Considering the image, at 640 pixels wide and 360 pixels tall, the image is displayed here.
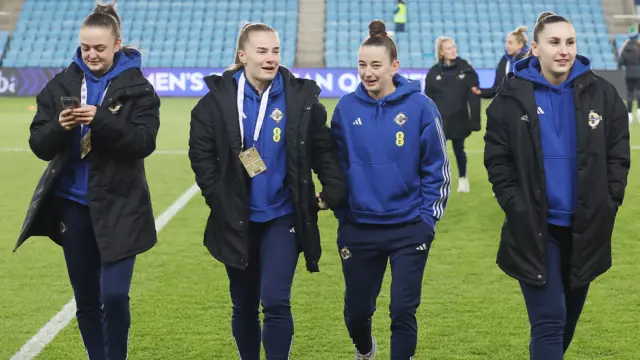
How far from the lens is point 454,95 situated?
1155cm

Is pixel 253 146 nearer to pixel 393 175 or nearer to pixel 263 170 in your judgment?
pixel 263 170

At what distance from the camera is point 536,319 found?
433cm

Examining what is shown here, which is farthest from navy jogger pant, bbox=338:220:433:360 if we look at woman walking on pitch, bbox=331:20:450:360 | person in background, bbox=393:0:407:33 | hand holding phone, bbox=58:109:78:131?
person in background, bbox=393:0:407:33

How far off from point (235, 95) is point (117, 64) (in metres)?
0.55

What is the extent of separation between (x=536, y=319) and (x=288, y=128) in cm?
136

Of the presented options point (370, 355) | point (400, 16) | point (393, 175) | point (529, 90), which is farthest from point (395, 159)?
point (400, 16)

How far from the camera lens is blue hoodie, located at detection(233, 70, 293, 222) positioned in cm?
459

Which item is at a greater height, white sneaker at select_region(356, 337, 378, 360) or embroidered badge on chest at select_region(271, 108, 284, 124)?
embroidered badge on chest at select_region(271, 108, 284, 124)

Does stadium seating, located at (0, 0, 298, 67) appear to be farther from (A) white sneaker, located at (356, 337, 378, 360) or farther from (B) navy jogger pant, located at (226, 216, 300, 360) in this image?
(B) navy jogger pant, located at (226, 216, 300, 360)

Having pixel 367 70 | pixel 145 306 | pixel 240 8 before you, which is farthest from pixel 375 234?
pixel 240 8

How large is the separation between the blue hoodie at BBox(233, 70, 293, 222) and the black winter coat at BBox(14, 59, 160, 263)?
469 millimetres

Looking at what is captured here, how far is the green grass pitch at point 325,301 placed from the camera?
18.4 feet

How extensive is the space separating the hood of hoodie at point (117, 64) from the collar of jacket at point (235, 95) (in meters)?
0.34

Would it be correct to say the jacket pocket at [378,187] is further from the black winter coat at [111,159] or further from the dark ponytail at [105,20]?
the dark ponytail at [105,20]
